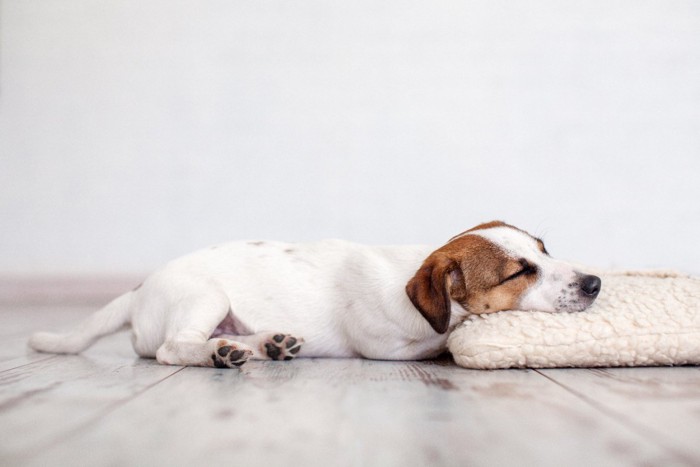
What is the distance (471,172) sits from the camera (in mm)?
5188

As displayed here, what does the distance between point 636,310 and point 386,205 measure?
3099 millimetres

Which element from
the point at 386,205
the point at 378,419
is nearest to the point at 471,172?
the point at 386,205

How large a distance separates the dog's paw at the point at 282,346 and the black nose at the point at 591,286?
3.64 ft

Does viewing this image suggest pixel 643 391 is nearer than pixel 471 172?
Yes

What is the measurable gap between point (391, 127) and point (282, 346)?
321 cm

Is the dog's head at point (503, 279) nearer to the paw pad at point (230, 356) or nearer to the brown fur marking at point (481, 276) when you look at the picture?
the brown fur marking at point (481, 276)

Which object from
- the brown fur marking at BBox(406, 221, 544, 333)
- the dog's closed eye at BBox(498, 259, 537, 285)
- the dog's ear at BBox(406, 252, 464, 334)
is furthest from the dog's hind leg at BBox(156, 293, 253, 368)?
the dog's closed eye at BBox(498, 259, 537, 285)

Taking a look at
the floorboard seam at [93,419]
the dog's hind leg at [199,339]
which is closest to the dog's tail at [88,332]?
the dog's hind leg at [199,339]

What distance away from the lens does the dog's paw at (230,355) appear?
7.16ft

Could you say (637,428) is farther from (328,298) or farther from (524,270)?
(328,298)

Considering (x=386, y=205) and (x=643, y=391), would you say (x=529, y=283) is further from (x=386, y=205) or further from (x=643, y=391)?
(x=386, y=205)

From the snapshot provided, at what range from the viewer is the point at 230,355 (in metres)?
2.18

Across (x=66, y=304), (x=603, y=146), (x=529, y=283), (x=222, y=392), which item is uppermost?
(x=603, y=146)

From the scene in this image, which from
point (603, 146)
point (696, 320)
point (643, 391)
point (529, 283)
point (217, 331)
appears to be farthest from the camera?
point (603, 146)
